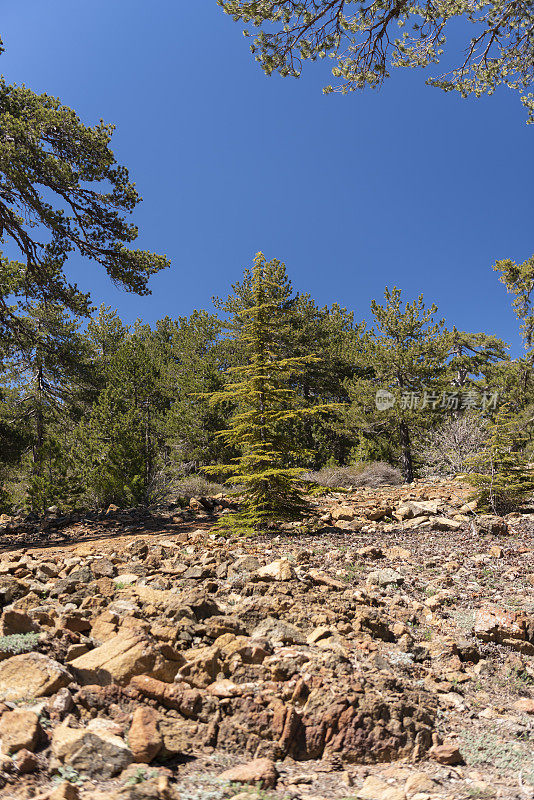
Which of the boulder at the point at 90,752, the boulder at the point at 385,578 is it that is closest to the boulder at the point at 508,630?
the boulder at the point at 385,578

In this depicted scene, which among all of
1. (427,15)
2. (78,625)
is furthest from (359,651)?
(427,15)

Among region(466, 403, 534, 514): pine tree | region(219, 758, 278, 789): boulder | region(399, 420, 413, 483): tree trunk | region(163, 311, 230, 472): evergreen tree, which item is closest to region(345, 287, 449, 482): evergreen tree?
region(399, 420, 413, 483): tree trunk

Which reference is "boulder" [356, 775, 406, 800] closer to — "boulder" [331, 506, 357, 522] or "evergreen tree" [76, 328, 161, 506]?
"boulder" [331, 506, 357, 522]

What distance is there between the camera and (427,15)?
7383 mm

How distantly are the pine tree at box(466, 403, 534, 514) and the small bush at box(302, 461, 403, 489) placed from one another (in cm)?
744

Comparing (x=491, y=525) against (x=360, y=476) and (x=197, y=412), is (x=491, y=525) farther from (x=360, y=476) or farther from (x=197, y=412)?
(x=197, y=412)

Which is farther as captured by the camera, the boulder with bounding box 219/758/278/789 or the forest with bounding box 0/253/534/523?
the forest with bounding box 0/253/534/523

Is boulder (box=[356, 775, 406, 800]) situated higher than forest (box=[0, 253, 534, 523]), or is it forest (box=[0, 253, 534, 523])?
forest (box=[0, 253, 534, 523])

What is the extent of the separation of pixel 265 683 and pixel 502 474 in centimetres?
725

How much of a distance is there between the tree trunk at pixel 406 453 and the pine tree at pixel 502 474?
9901 millimetres

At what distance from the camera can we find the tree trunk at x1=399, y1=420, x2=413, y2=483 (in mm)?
18750

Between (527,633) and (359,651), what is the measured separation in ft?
5.17

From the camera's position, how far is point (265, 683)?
265 centimetres

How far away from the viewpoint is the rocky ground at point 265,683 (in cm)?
192
